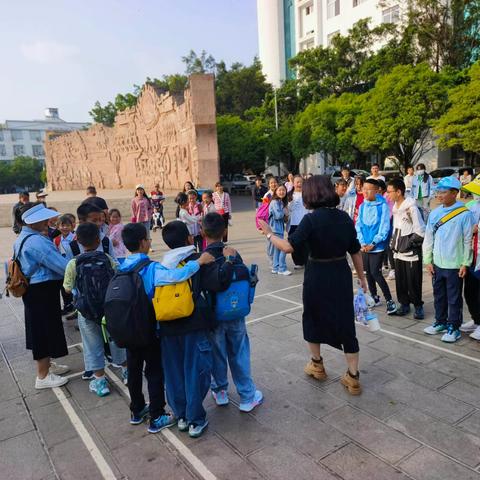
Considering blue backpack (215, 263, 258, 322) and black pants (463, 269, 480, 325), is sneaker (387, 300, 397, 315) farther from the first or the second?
blue backpack (215, 263, 258, 322)

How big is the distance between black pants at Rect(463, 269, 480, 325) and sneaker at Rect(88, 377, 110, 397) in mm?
3629

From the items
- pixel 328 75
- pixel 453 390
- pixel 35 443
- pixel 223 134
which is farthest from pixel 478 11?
pixel 35 443

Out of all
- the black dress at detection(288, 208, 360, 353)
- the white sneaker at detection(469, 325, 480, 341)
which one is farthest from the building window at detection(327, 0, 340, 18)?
the black dress at detection(288, 208, 360, 353)

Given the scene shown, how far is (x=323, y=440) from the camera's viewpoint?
2781mm

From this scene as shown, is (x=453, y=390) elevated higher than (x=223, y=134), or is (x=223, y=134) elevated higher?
(x=223, y=134)

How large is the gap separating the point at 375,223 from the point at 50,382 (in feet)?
12.5

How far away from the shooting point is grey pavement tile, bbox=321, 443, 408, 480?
8.00 ft

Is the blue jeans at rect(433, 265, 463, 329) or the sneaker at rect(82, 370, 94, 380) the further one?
the blue jeans at rect(433, 265, 463, 329)

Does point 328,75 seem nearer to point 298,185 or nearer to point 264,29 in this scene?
point 264,29

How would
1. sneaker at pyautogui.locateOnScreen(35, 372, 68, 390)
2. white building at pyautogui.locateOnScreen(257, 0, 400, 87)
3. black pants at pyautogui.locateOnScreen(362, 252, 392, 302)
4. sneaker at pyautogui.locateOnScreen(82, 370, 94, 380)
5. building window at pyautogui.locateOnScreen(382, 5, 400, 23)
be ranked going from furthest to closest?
white building at pyautogui.locateOnScreen(257, 0, 400, 87), building window at pyautogui.locateOnScreen(382, 5, 400, 23), black pants at pyautogui.locateOnScreen(362, 252, 392, 302), sneaker at pyautogui.locateOnScreen(82, 370, 94, 380), sneaker at pyautogui.locateOnScreen(35, 372, 68, 390)

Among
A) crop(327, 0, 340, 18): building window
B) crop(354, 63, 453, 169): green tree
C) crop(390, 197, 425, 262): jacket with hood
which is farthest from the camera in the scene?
crop(327, 0, 340, 18): building window

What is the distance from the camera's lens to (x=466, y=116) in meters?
16.8

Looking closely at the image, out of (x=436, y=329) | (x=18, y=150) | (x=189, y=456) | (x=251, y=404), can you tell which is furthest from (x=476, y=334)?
(x=18, y=150)

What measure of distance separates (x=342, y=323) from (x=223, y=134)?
25.6 meters
